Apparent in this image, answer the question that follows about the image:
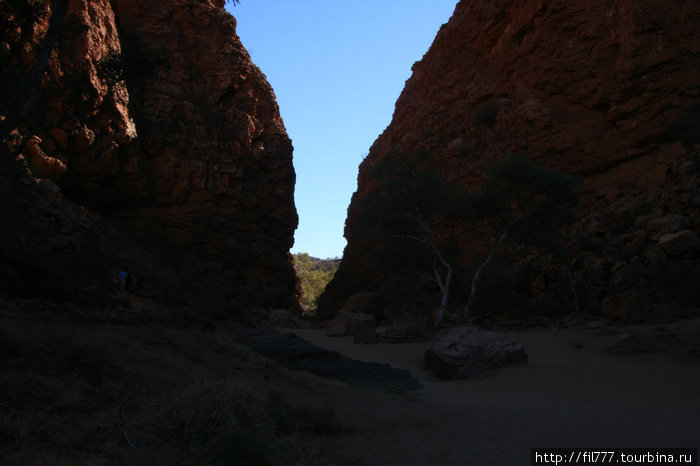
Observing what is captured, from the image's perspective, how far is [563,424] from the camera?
591cm

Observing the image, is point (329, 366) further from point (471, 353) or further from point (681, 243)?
point (681, 243)

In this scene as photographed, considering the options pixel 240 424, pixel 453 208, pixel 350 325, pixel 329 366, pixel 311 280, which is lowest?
pixel 329 366

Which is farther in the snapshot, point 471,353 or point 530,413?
point 471,353

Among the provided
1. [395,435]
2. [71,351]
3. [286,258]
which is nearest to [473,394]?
[395,435]

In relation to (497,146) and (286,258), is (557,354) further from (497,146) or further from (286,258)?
(286,258)

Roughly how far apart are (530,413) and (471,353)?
4.13 metres

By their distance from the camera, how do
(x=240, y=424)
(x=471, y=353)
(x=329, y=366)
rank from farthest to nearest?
(x=471, y=353) → (x=329, y=366) → (x=240, y=424)

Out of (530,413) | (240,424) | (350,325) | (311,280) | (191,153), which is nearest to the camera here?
(240,424)

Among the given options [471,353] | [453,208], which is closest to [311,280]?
[453,208]

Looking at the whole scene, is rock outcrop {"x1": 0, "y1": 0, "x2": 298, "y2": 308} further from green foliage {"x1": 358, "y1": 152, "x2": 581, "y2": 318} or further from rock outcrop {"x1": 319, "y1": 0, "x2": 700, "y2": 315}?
green foliage {"x1": 358, "y1": 152, "x2": 581, "y2": 318}

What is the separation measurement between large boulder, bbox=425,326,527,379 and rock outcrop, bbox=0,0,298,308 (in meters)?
17.9

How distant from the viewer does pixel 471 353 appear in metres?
10.8

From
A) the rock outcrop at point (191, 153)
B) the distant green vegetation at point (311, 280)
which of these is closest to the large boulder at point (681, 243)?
the rock outcrop at point (191, 153)

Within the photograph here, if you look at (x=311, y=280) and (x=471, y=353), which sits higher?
(x=311, y=280)
